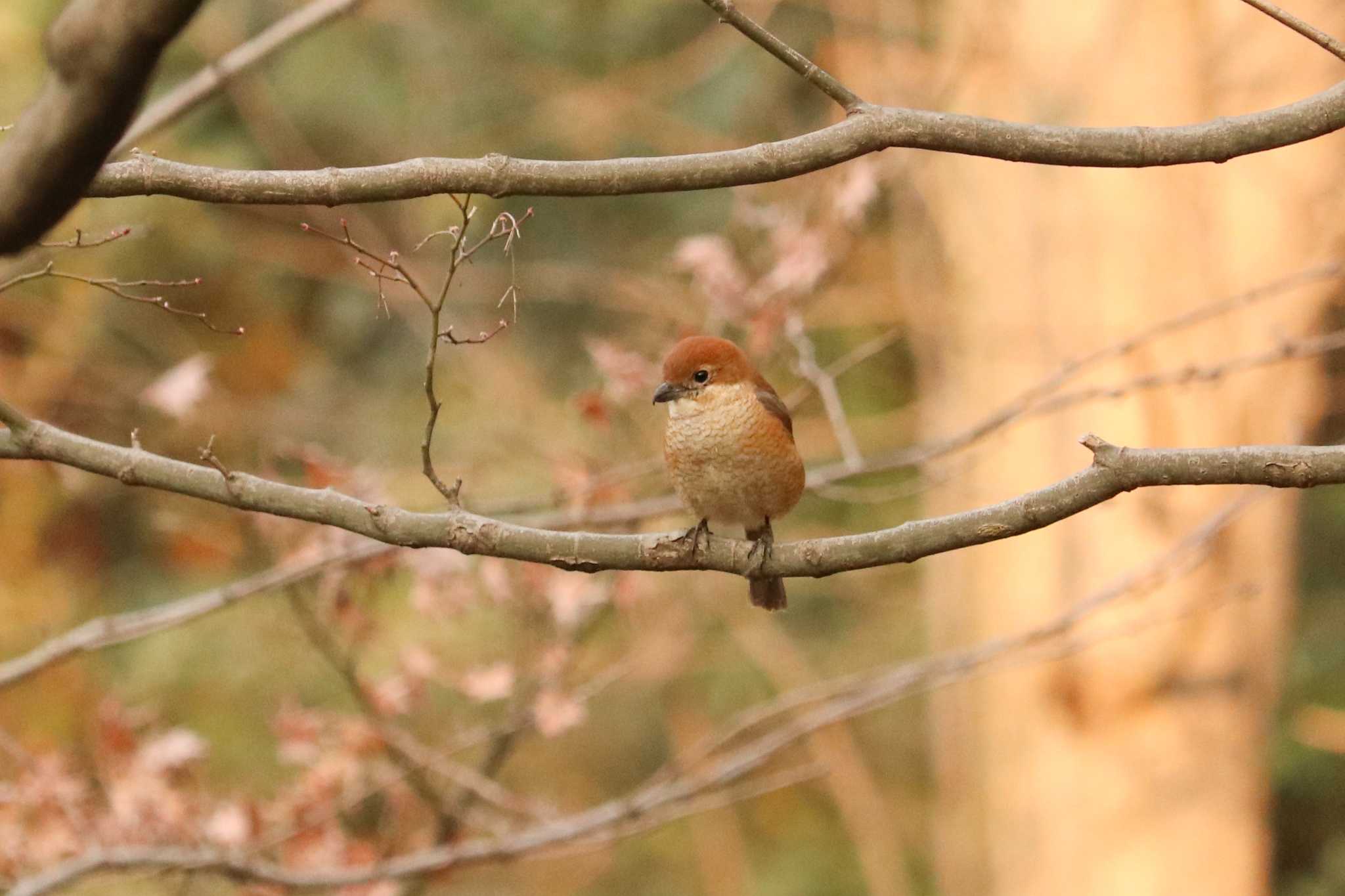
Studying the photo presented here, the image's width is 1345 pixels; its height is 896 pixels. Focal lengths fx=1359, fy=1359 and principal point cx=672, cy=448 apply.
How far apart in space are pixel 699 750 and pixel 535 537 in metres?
1.73

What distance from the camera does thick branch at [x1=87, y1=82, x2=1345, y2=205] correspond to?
6.48 feet

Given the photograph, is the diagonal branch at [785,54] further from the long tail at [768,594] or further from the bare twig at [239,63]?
the bare twig at [239,63]

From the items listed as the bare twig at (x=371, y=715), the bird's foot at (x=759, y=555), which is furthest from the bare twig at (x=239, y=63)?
the bird's foot at (x=759, y=555)

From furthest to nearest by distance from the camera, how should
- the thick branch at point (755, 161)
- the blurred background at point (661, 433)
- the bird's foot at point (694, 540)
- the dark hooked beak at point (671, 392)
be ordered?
the blurred background at point (661, 433) < the dark hooked beak at point (671, 392) < the bird's foot at point (694, 540) < the thick branch at point (755, 161)

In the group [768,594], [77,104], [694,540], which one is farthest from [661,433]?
[77,104]

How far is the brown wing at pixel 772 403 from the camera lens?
3.54 m

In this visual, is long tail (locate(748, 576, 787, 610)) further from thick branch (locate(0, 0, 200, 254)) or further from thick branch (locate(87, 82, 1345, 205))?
thick branch (locate(0, 0, 200, 254))

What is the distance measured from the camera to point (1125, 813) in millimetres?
4762

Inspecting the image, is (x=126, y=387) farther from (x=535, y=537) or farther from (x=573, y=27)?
(x=535, y=537)

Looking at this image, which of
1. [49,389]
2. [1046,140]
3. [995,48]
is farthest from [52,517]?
[1046,140]

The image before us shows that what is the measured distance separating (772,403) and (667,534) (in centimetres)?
121

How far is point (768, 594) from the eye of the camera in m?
3.46

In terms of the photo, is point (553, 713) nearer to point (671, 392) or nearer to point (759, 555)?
point (671, 392)

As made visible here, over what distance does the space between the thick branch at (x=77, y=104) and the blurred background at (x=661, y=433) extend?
99 centimetres
